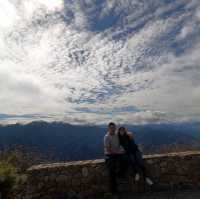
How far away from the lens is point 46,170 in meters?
8.24

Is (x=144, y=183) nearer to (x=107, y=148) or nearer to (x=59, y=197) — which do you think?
(x=107, y=148)

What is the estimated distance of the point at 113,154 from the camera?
8016 mm

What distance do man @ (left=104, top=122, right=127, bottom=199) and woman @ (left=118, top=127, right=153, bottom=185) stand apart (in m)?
0.15

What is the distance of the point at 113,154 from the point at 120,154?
8.9 inches

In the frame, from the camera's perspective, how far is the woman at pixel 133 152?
25.6 ft

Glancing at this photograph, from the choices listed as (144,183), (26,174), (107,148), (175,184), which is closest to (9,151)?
(26,174)

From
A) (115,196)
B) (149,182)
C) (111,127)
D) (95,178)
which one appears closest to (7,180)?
(95,178)

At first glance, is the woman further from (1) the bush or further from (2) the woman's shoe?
(1) the bush

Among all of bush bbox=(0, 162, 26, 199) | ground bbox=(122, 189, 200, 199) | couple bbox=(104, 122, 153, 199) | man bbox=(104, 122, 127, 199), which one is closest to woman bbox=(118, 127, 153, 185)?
couple bbox=(104, 122, 153, 199)

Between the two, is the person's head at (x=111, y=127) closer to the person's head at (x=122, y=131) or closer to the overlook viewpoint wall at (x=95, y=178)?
the person's head at (x=122, y=131)

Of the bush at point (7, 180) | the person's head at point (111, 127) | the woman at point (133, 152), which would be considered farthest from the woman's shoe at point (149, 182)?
the bush at point (7, 180)

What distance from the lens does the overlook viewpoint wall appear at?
7.99 metres

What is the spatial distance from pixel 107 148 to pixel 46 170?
6.54 ft

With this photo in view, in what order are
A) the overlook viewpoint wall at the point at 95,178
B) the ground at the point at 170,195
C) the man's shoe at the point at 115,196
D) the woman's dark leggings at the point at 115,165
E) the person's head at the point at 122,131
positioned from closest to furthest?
the ground at the point at 170,195 < the man's shoe at the point at 115,196 < the woman's dark leggings at the point at 115,165 < the overlook viewpoint wall at the point at 95,178 < the person's head at the point at 122,131
